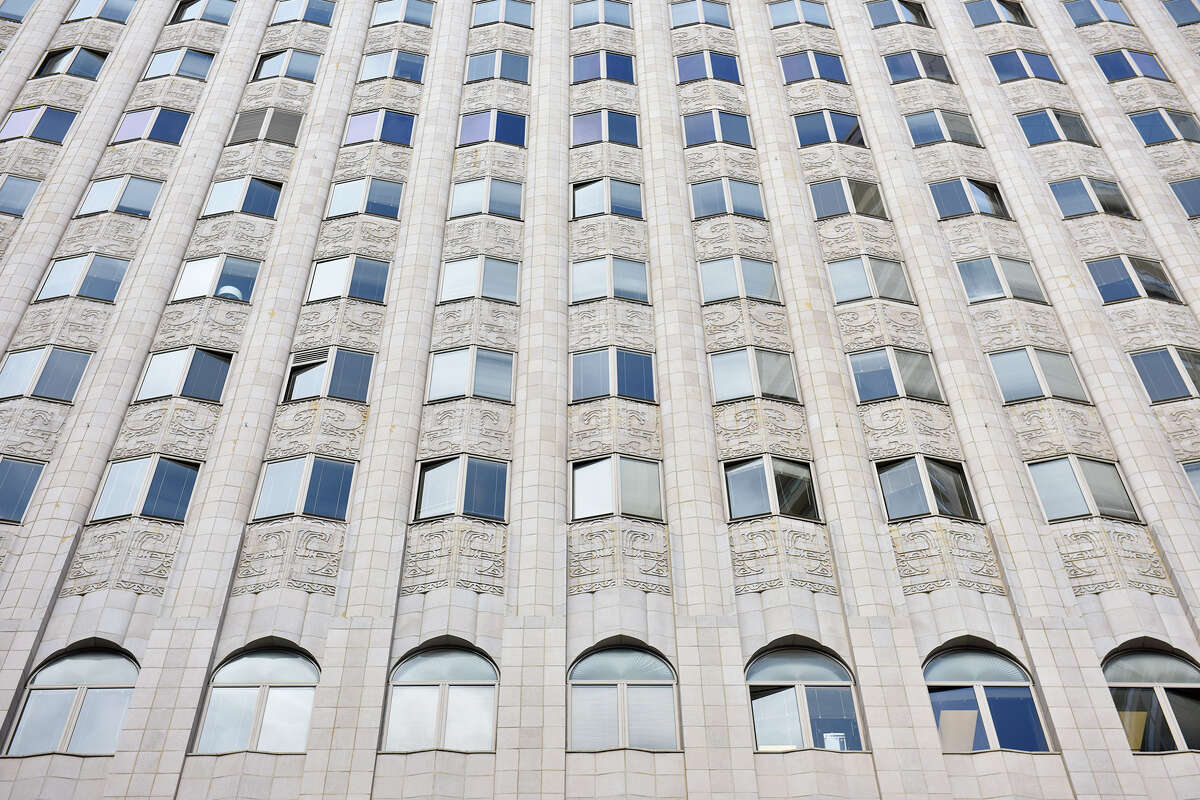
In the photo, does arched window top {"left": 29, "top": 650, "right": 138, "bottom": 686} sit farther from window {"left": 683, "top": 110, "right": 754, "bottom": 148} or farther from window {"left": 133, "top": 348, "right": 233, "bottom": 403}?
window {"left": 683, "top": 110, "right": 754, "bottom": 148}

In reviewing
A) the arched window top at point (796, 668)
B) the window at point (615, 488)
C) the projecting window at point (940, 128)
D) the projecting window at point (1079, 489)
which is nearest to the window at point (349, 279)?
the window at point (615, 488)

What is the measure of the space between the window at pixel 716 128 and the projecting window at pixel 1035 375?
40.2ft

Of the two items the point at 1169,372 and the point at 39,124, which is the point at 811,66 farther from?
the point at 39,124

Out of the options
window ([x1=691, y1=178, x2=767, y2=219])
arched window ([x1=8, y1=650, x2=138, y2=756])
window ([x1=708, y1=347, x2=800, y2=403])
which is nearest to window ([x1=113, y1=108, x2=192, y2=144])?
window ([x1=691, y1=178, x2=767, y2=219])

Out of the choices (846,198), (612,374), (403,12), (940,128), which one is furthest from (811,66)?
(612,374)

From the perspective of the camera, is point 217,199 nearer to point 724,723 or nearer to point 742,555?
point 742,555

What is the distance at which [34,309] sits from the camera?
92.0ft

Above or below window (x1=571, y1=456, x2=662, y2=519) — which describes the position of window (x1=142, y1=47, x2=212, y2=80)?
above

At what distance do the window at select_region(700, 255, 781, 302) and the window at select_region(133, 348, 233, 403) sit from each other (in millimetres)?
14579

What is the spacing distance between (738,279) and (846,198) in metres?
5.52

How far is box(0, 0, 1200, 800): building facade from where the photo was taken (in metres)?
21.3

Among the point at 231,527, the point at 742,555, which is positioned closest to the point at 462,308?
the point at 231,527

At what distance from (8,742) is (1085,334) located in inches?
1170

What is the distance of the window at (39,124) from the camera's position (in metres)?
33.0
